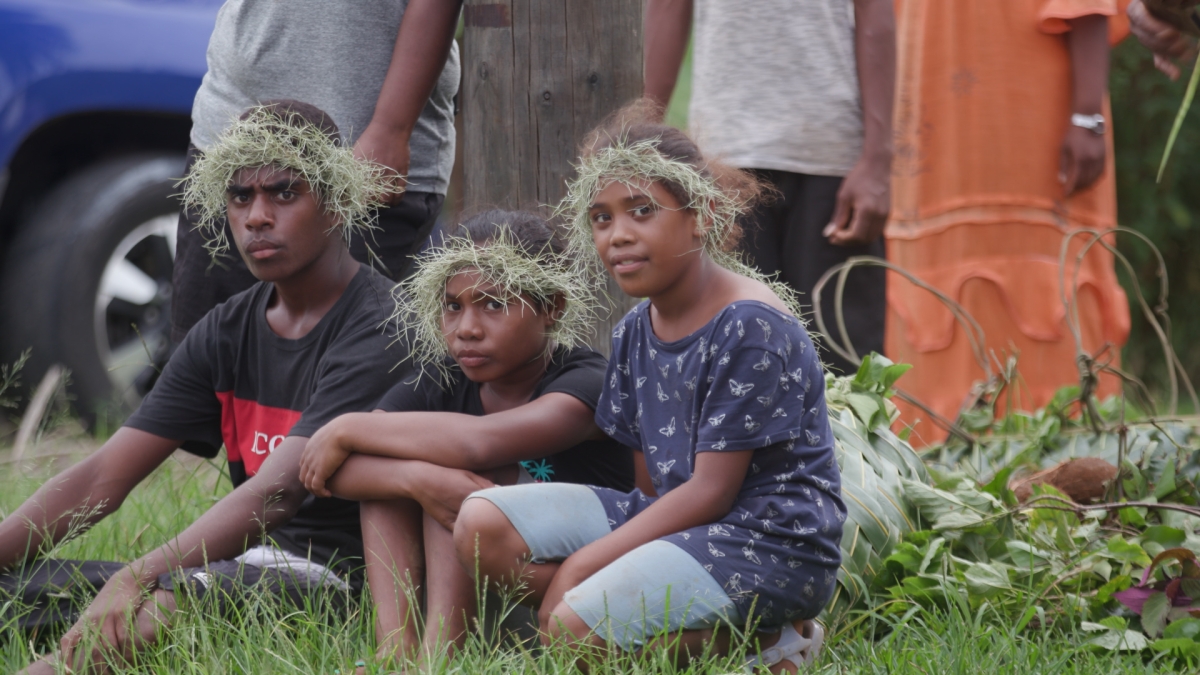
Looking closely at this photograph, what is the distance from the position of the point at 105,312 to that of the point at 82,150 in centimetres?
73

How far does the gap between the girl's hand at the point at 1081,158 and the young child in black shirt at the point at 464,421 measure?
230 centimetres

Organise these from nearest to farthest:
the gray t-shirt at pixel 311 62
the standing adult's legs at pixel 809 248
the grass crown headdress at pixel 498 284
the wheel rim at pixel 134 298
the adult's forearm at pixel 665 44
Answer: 1. the grass crown headdress at pixel 498 284
2. the gray t-shirt at pixel 311 62
3. the standing adult's legs at pixel 809 248
4. the adult's forearm at pixel 665 44
5. the wheel rim at pixel 134 298

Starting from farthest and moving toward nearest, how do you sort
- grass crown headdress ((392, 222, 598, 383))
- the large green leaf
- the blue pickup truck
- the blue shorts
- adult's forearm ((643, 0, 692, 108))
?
the blue pickup truck, adult's forearm ((643, 0, 692, 108)), the large green leaf, grass crown headdress ((392, 222, 598, 383)), the blue shorts

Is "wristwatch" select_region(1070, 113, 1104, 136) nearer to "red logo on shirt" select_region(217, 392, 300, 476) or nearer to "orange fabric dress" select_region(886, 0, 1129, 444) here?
"orange fabric dress" select_region(886, 0, 1129, 444)

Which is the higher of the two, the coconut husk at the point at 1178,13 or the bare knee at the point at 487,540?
the coconut husk at the point at 1178,13

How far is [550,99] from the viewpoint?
11.2 ft

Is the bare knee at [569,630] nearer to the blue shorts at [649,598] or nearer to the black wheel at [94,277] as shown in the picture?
the blue shorts at [649,598]

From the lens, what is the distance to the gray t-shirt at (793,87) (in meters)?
3.46

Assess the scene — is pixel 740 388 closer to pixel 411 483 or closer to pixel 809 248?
pixel 411 483

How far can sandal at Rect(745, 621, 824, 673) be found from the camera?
2447 mm

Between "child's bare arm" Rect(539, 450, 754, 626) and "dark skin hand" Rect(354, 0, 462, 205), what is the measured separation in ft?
3.51

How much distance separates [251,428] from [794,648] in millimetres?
1390

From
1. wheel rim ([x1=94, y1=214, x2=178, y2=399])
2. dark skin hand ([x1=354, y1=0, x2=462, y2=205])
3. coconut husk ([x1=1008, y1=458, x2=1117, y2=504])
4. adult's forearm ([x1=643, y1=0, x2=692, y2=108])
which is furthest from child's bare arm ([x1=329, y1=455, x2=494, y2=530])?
wheel rim ([x1=94, y1=214, x2=178, y2=399])

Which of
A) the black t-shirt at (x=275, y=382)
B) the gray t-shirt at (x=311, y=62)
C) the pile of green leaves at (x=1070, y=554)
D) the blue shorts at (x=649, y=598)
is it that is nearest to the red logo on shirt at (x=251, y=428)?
the black t-shirt at (x=275, y=382)
